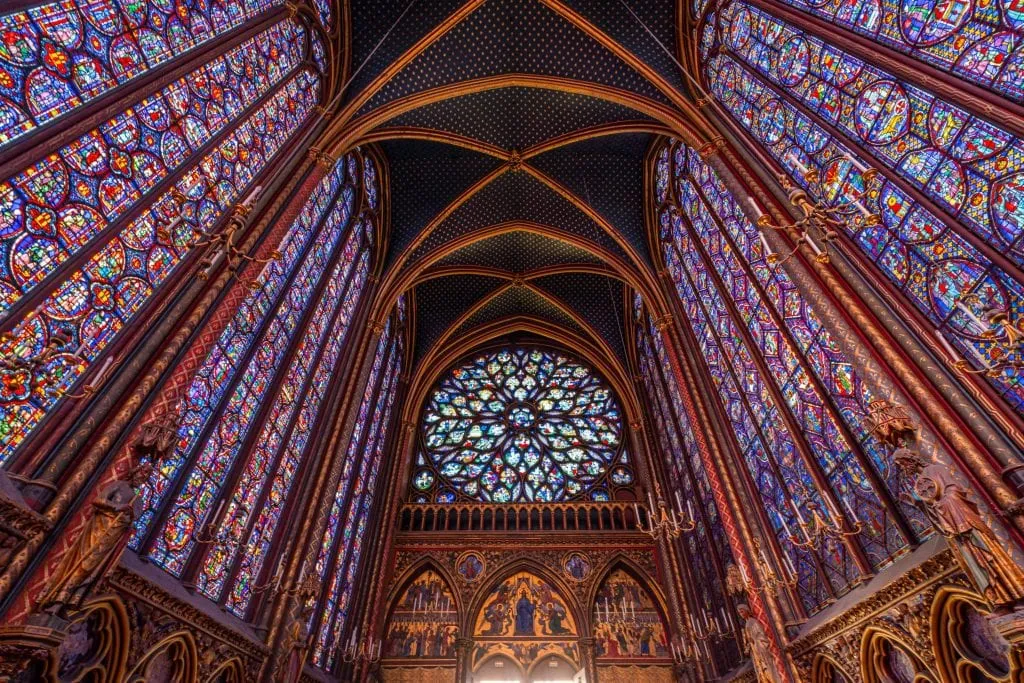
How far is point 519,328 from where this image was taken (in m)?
21.9

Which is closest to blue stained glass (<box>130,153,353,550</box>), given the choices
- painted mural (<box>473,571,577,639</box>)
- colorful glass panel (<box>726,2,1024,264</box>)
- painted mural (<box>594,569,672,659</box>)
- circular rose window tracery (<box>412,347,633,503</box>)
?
colorful glass panel (<box>726,2,1024,264</box>)

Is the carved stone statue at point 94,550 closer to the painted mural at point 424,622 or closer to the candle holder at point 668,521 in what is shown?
the candle holder at point 668,521

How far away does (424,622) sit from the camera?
15.3m

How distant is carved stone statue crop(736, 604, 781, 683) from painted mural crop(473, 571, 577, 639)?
7.08m

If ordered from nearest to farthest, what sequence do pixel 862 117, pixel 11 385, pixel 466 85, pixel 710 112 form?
pixel 11 385 → pixel 862 117 → pixel 710 112 → pixel 466 85

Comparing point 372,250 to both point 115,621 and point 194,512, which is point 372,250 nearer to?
point 194,512

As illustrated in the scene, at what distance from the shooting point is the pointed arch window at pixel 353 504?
11711 millimetres

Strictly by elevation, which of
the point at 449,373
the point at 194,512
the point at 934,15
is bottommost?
the point at 194,512

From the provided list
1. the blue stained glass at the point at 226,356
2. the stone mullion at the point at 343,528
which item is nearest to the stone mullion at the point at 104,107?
the blue stained glass at the point at 226,356

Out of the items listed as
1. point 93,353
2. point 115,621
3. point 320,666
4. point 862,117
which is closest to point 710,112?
point 862,117

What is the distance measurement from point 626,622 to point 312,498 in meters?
10.2

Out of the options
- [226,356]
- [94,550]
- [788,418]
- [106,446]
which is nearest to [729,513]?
[788,418]

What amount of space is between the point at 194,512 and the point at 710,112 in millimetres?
12302

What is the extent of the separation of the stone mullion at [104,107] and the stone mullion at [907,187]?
9.45 m
